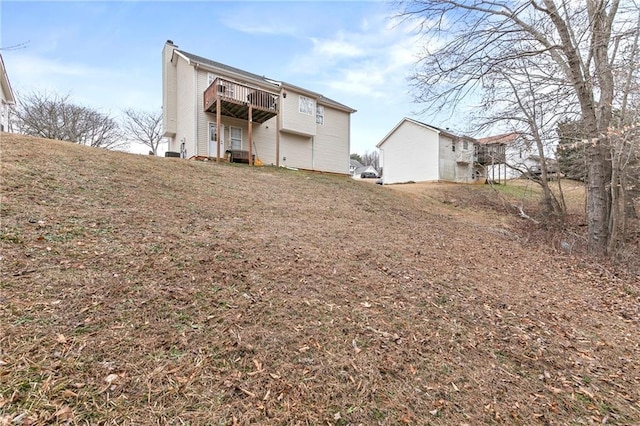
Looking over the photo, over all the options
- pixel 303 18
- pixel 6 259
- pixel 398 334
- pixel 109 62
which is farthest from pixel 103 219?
pixel 109 62

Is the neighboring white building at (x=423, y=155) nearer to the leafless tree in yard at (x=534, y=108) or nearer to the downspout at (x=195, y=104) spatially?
the leafless tree in yard at (x=534, y=108)

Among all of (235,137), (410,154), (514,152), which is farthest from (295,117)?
(410,154)

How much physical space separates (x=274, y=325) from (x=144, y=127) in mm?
30884

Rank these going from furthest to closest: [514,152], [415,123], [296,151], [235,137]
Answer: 1. [415,123]
2. [296,151]
3. [235,137]
4. [514,152]

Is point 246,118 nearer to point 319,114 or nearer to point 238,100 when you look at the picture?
point 238,100

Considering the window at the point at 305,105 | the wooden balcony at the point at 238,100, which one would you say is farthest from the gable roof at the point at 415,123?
the wooden balcony at the point at 238,100

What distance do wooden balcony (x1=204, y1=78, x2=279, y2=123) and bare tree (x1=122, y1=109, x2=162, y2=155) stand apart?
16449mm

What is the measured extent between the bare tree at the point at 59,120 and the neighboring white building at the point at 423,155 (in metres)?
24.4

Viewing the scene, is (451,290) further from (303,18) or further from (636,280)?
(303,18)

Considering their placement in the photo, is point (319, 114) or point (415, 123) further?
point (415, 123)

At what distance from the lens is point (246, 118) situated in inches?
610

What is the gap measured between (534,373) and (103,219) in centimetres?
578

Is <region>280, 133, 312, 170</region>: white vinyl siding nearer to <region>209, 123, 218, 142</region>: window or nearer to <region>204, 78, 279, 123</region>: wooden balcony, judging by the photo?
<region>204, 78, 279, 123</region>: wooden balcony

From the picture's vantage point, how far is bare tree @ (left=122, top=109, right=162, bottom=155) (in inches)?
1045
